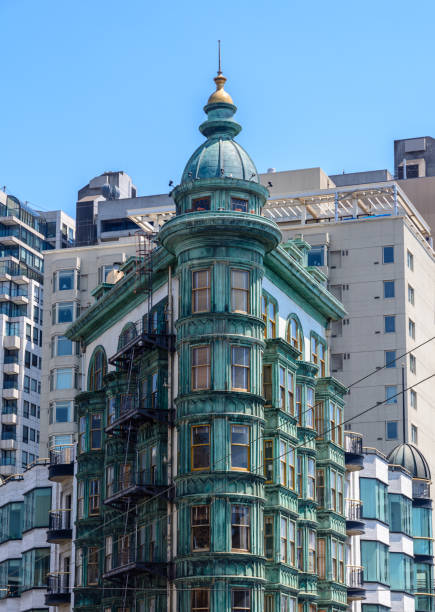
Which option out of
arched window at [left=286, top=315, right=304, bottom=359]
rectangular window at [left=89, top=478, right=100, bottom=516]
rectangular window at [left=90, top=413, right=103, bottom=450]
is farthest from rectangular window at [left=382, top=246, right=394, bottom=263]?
rectangular window at [left=89, top=478, right=100, bottom=516]

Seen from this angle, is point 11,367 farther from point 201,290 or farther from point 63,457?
point 201,290

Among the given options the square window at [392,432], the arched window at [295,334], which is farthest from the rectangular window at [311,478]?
the square window at [392,432]

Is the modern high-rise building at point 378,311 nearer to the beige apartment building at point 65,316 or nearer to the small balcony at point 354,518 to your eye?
the beige apartment building at point 65,316

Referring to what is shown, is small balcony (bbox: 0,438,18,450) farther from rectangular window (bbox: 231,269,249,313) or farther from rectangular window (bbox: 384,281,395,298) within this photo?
rectangular window (bbox: 231,269,249,313)

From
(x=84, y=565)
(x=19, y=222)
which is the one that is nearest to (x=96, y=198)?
(x=19, y=222)

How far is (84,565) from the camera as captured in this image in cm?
7906

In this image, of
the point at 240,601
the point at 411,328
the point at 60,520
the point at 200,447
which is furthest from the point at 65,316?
the point at 240,601

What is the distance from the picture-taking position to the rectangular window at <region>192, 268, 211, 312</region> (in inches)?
2677

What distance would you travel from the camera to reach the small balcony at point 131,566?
6644 centimetres

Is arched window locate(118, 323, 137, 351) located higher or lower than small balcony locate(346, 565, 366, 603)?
higher

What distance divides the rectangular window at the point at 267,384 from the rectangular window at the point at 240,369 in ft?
13.1

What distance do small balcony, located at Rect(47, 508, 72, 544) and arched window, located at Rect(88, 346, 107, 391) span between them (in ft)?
28.6

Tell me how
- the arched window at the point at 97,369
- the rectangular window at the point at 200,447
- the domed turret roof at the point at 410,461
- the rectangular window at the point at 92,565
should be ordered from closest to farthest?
the rectangular window at the point at 200,447, the rectangular window at the point at 92,565, the arched window at the point at 97,369, the domed turret roof at the point at 410,461

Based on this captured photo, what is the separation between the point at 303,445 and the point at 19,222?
101 m
